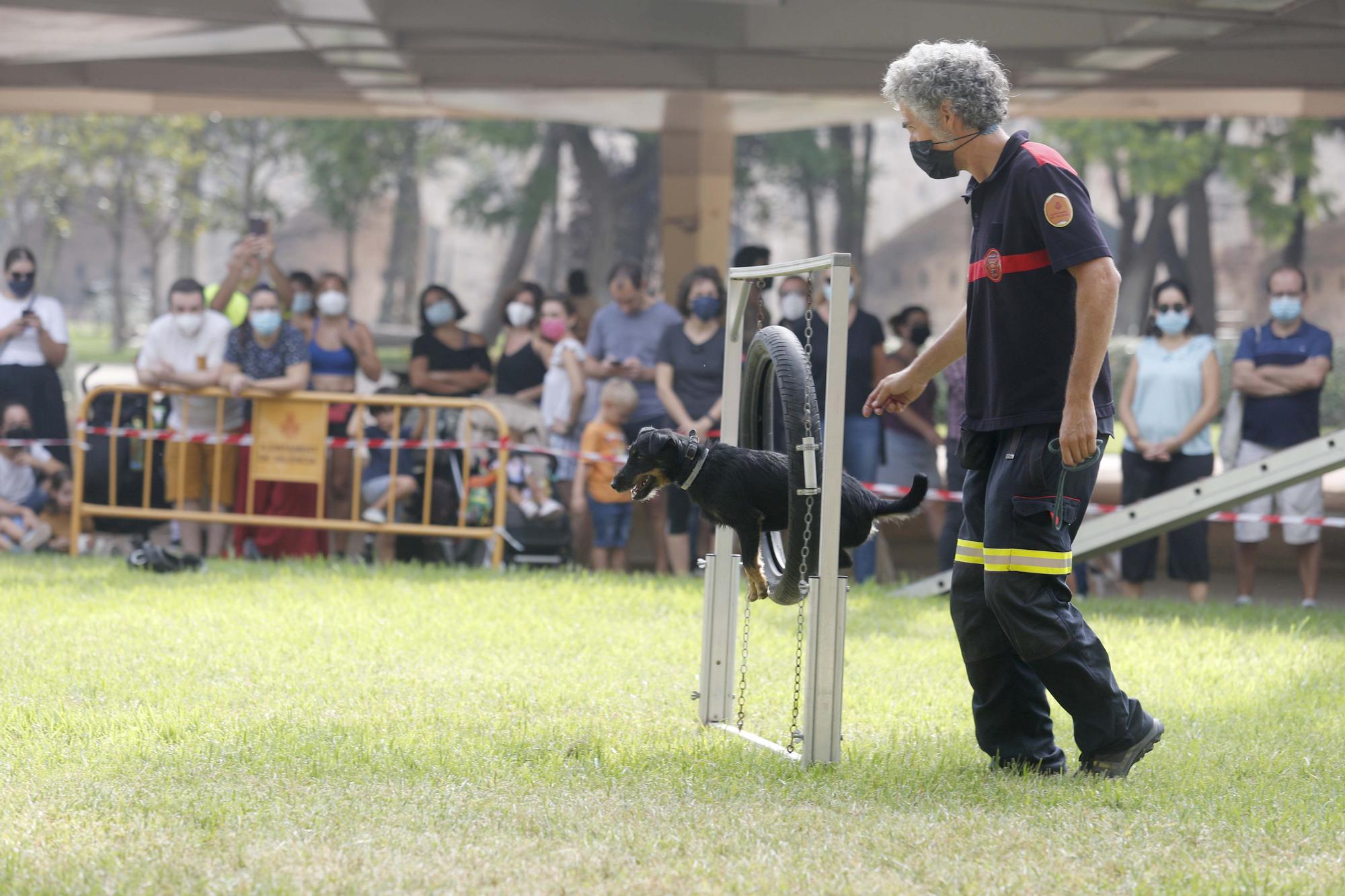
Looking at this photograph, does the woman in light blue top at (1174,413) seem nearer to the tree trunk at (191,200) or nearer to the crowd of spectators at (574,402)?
the crowd of spectators at (574,402)

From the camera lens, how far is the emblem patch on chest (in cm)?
462

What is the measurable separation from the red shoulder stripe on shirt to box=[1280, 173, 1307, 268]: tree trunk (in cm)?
2595

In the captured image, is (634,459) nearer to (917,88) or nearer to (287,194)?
(917,88)

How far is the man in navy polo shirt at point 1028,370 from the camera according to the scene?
4.44 metres

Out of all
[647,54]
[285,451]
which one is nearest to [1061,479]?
[285,451]

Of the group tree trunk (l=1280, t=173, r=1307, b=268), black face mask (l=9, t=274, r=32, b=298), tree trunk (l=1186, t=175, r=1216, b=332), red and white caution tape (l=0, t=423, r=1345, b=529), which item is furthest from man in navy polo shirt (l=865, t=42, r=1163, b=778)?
tree trunk (l=1186, t=175, r=1216, b=332)

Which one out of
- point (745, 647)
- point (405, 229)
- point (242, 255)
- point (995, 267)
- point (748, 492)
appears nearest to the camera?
point (995, 267)

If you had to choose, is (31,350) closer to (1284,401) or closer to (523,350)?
(523,350)

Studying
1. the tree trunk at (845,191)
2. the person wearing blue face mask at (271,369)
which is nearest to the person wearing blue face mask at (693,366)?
the person wearing blue face mask at (271,369)

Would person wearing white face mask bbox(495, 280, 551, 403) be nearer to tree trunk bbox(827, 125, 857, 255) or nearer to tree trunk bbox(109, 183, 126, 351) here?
tree trunk bbox(827, 125, 857, 255)

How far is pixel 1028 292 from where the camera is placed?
15.0ft

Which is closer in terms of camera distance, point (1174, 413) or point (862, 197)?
point (1174, 413)

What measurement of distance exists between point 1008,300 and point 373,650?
3.68 metres

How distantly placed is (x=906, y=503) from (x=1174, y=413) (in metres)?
5.32
